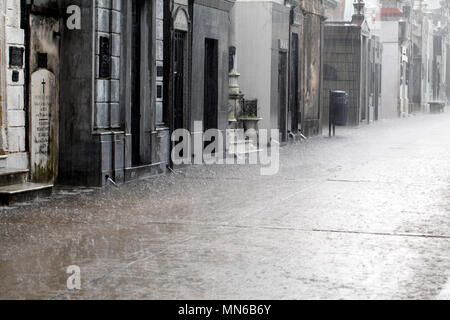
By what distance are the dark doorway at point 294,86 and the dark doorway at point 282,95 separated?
859 millimetres

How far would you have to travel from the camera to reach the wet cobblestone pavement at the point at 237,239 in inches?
278

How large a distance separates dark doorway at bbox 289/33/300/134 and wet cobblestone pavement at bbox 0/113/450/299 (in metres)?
11.5

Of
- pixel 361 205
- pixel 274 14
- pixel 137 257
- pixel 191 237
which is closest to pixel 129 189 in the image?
pixel 361 205

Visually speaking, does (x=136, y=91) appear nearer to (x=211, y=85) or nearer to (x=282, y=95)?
(x=211, y=85)

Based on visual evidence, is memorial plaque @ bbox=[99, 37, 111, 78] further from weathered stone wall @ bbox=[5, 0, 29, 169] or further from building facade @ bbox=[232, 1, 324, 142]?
building facade @ bbox=[232, 1, 324, 142]

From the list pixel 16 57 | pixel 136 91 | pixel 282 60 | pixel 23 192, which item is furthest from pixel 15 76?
pixel 282 60

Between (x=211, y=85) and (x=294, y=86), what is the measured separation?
7.08 m

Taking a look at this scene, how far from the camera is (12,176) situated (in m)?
12.3

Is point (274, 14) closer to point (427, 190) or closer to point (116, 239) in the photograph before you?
point (427, 190)

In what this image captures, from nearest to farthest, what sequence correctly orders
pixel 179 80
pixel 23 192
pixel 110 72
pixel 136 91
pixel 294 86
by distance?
pixel 23 192 → pixel 110 72 → pixel 136 91 → pixel 179 80 → pixel 294 86

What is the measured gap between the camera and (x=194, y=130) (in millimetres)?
19078

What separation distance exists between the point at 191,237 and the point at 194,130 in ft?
32.2

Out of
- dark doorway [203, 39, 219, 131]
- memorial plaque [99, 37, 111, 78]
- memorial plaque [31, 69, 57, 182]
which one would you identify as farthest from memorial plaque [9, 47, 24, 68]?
dark doorway [203, 39, 219, 131]

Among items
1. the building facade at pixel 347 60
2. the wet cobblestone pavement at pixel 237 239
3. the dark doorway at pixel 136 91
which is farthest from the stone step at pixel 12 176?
the building facade at pixel 347 60
